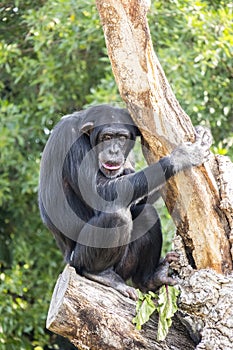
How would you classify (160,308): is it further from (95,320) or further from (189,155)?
(189,155)

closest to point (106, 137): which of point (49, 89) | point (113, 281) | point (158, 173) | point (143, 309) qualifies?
point (158, 173)

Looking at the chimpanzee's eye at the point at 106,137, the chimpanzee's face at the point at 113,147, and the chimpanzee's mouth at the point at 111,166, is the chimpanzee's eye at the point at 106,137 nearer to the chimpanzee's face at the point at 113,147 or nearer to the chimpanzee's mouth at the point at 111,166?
the chimpanzee's face at the point at 113,147

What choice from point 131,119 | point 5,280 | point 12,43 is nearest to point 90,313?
point 131,119

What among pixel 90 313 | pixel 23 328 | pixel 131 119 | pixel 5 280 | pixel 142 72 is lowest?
pixel 23 328

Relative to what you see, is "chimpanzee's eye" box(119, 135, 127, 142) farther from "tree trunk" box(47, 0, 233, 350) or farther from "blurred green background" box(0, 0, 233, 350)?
"blurred green background" box(0, 0, 233, 350)

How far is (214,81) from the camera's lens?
8727 mm

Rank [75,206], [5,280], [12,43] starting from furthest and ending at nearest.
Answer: [12,43] → [5,280] → [75,206]

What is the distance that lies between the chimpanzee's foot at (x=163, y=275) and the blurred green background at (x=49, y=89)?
111 inches

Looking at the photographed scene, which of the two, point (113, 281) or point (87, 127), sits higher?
point (87, 127)

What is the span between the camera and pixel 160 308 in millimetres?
5047

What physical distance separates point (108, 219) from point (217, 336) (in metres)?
1.10

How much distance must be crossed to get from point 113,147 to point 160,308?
124cm

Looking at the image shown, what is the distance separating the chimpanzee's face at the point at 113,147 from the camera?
5383mm

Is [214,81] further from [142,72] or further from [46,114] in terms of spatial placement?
[142,72]
